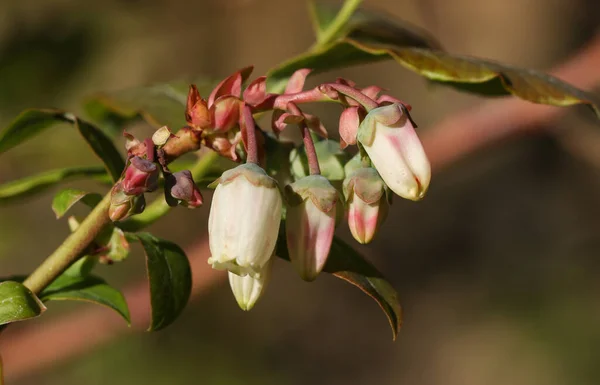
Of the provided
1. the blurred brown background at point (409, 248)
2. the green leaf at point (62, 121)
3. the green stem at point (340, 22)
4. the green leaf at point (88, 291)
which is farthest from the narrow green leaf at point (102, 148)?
the blurred brown background at point (409, 248)

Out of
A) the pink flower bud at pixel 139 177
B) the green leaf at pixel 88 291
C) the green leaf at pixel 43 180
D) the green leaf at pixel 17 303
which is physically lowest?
the green leaf at pixel 88 291

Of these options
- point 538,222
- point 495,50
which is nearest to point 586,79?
point 495,50

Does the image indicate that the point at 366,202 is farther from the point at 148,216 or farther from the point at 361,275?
the point at 148,216

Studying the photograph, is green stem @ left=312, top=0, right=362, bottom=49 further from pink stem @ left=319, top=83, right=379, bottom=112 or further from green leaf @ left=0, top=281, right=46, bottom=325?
green leaf @ left=0, top=281, right=46, bottom=325

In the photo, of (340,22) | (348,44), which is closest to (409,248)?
(340,22)

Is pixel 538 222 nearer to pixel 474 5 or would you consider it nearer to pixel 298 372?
pixel 474 5

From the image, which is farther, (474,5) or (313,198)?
(474,5)

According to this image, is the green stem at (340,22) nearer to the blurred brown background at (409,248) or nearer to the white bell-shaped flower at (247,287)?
the white bell-shaped flower at (247,287)
